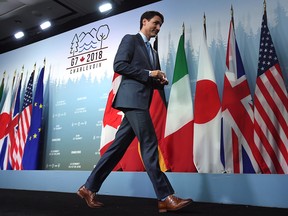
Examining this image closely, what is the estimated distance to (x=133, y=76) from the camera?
74.3 inches

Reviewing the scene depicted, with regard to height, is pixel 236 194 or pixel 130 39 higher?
pixel 130 39


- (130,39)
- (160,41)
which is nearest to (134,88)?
(130,39)

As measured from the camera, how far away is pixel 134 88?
191 cm

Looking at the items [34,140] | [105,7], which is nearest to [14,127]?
[34,140]

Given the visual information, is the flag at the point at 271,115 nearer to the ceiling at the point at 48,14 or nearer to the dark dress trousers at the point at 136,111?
the dark dress trousers at the point at 136,111

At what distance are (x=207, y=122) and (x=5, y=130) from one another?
10.4ft

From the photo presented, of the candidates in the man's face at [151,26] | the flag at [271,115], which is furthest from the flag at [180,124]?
the man's face at [151,26]

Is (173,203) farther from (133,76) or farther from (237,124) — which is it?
(237,124)

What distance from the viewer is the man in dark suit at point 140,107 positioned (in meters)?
1.78

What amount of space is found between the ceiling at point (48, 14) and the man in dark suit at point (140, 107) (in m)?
1.84

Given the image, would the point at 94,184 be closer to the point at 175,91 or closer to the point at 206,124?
the point at 206,124

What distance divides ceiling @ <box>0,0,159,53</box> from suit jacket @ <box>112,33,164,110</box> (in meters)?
1.87

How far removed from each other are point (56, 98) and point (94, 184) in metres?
2.54

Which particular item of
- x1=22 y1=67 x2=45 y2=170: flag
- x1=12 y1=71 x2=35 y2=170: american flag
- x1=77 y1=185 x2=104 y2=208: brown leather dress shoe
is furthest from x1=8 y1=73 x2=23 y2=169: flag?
x1=77 y1=185 x2=104 y2=208: brown leather dress shoe
